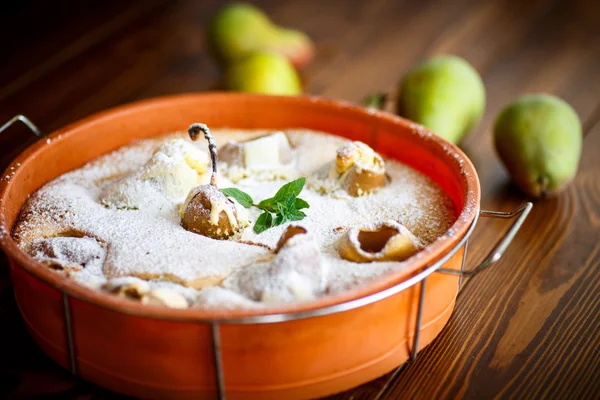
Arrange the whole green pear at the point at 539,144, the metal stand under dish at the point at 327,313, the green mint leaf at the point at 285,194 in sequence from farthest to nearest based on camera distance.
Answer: the whole green pear at the point at 539,144, the green mint leaf at the point at 285,194, the metal stand under dish at the point at 327,313

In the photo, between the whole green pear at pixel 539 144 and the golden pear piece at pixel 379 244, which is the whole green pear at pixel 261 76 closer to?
the whole green pear at pixel 539 144

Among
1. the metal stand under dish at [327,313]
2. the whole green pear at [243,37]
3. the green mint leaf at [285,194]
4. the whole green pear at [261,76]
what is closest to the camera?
the metal stand under dish at [327,313]

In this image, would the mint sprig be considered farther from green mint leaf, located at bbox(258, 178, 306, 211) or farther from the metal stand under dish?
the metal stand under dish

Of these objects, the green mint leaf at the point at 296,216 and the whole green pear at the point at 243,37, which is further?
the whole green pear at the point at 243,37

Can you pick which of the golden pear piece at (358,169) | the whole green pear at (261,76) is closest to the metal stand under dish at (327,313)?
the golden pear piece at (358,169)

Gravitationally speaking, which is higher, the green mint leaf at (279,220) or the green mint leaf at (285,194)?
the green mint leaf at (285,194)

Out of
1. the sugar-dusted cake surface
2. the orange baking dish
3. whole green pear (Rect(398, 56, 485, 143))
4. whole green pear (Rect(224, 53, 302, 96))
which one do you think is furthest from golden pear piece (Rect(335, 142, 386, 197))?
whole green pear (Rect(224, 53, 302, 96))

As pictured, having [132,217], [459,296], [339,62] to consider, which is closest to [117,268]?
[132,217]
